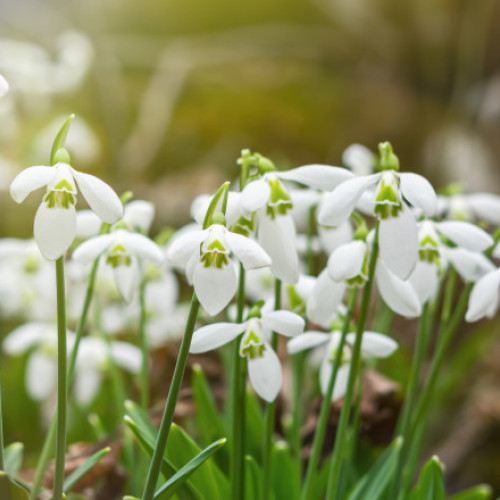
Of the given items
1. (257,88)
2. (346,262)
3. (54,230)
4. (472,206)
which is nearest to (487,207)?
(472,206)

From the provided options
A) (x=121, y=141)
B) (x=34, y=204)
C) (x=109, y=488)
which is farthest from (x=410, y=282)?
(x=121, y=141)

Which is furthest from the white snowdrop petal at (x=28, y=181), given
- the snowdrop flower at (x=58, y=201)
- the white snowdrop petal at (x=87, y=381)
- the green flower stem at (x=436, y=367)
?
the white snowdrop petal at (x=87, y=381)

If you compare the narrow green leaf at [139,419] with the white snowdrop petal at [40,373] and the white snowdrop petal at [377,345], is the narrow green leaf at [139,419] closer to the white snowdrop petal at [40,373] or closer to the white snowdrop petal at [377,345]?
the white snowdrop petal at [377,345]

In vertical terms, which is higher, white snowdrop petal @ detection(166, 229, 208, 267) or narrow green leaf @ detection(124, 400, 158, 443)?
white snowdrop petal @ detection(166, 229, 208, 267)

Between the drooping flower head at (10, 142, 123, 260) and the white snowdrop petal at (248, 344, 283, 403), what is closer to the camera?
the drooping flower head at (10, 142, 123, 260)

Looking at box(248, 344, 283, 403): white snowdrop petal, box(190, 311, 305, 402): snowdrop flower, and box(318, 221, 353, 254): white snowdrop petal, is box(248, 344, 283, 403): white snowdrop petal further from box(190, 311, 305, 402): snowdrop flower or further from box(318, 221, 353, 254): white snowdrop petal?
box(318, 221, 353, 254): white snowdrop petal

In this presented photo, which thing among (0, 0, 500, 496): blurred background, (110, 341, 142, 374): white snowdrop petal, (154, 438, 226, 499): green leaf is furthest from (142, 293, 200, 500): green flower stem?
(0, 0, 500, 496): blurred background
